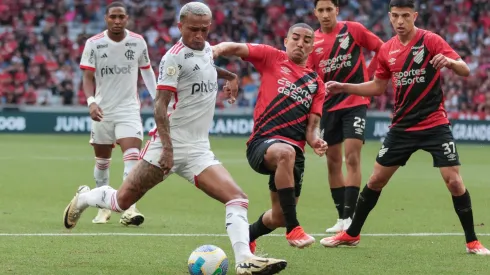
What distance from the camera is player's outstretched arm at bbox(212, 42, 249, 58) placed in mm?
Answer: 8548

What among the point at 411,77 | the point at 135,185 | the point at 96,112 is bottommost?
the point at 135,185

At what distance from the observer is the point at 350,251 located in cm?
941

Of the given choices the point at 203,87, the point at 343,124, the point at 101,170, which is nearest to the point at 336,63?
the point at 343,124

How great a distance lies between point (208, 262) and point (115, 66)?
4903mm

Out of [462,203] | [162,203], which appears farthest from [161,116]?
[162,203]

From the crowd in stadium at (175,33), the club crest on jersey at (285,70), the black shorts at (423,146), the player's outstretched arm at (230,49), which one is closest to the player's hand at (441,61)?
the black shorts at (423,146)

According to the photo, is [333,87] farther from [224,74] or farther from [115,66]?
[115,66]

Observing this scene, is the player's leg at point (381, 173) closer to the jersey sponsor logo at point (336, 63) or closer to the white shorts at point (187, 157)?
the jersey sponsor logo at point (336, 63)

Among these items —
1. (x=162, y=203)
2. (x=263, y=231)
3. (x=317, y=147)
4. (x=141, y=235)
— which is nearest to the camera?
(x=317, y=147)

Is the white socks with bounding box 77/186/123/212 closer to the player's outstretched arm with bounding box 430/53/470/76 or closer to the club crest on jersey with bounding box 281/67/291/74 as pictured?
the club crest on jersey with bounding box 281/67/291/74

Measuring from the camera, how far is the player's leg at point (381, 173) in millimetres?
9414

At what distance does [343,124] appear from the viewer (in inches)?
438

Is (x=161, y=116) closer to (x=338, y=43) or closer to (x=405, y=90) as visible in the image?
(x=405, y=90)

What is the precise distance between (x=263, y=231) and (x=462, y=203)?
192cm
